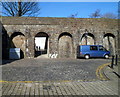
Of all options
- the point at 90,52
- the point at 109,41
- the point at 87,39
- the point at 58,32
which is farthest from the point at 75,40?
the point at 109,41

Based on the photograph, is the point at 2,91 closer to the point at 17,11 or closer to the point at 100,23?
the point at 100,23

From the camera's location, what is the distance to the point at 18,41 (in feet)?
63.8

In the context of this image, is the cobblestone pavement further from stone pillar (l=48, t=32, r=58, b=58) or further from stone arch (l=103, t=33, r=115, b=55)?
stone arch (l=103, t=33, r=115, b=55)

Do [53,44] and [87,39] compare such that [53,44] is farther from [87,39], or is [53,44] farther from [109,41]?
[109,41]

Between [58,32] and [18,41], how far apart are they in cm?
585

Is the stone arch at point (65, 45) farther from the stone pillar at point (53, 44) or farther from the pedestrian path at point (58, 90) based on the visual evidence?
the pedestrian path at point (58, 90)

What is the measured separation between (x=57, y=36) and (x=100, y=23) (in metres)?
7.01

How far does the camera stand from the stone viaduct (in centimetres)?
1922

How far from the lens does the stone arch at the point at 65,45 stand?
20.1 m

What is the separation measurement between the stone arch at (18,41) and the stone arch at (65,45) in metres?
5.32

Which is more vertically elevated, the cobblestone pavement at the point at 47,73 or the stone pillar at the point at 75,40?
→ the stone pillar at the point at 75,40

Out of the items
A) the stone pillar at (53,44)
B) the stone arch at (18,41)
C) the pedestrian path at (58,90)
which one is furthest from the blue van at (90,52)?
the pedestrian path at (58,90)

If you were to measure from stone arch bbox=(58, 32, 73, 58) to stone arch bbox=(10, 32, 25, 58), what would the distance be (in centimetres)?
532

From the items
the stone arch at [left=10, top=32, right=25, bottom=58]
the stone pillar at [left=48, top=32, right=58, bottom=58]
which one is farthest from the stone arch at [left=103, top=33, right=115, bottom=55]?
the stone arch at [left=10, top=32, right=25, bottom=58]
